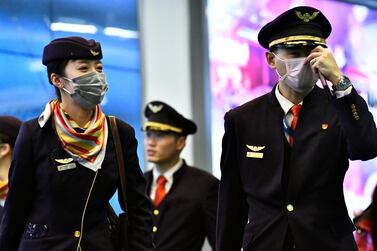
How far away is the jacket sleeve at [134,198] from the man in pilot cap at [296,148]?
0.36 meters

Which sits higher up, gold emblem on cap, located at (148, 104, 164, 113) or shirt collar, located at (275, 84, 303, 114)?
shirt collar, located at (275, 84, 303, 114)

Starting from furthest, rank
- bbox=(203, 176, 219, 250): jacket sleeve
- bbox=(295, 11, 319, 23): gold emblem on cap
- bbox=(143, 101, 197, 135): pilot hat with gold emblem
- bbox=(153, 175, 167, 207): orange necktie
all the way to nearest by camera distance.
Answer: bbox=(143, 101, 197, 135): pilot hat with gold emblem → bbox=(153, 175, 167, 207): orange necktie → bbox=(203, 176, 219, 250): jacket sleeve → bbox=(295, 11, 319, 23): gold emblem on cap

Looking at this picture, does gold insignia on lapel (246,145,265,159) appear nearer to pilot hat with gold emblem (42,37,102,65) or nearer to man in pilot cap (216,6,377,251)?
man in pilot cap (216,6,377,251)

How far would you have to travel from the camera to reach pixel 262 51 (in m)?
6.72

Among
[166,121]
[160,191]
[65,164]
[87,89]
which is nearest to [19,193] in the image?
[65,164]

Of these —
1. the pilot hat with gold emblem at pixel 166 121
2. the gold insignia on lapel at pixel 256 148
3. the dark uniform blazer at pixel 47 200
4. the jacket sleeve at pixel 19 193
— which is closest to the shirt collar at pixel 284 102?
→ the gold insignia on lapel at pixel 256 148

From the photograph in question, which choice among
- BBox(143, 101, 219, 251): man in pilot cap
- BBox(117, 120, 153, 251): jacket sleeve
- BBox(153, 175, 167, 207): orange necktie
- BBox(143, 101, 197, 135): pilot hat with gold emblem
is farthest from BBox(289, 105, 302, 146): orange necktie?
BBox(143, 101, 197, 135): pilot hat with gold emblem

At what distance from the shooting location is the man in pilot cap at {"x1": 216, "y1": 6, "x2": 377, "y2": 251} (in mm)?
2908

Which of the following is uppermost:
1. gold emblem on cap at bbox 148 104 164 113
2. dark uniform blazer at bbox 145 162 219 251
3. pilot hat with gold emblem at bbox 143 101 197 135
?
gold emblem on cap at bbox 148 104 164 113

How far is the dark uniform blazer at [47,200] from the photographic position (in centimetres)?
317

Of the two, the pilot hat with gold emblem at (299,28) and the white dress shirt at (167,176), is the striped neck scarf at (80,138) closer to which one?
the pilot hat with gold emblem at (299,28)

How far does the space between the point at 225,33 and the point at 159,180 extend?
193cm

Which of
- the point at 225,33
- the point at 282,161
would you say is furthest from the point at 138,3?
the point at 282,161

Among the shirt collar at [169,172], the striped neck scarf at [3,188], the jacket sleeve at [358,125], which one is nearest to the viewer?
the jacket sleeve at [358,125]
